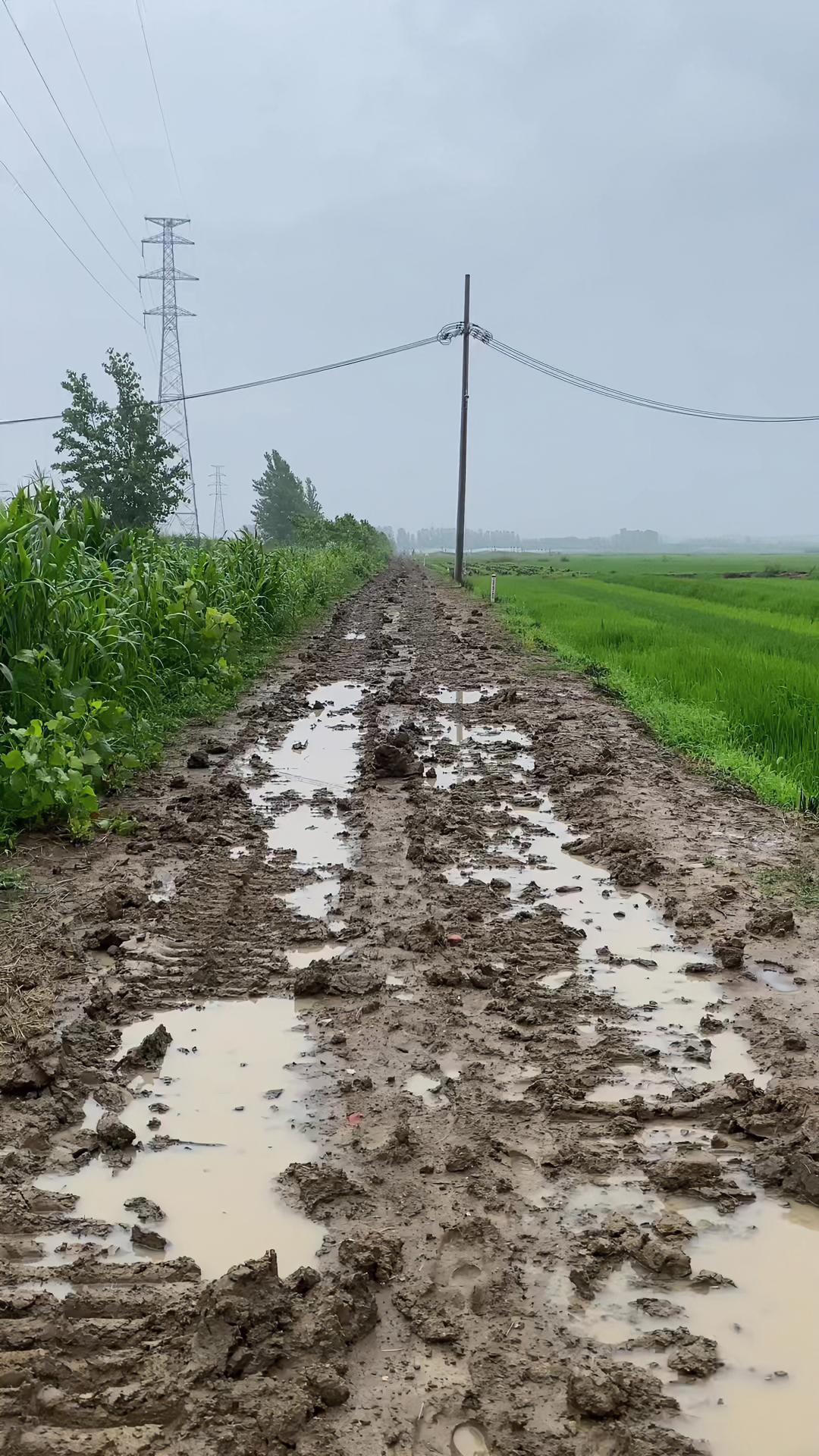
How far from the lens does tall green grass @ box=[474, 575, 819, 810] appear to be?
24.2ft

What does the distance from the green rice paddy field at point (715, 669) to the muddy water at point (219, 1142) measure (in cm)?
407

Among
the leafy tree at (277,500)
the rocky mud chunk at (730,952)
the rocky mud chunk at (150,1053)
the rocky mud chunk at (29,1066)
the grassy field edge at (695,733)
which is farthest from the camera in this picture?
the leafy tree at (277,500)

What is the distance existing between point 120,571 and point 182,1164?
23.3ft

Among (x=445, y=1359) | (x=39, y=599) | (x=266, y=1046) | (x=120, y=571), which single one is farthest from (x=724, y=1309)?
(x=120, y=571)

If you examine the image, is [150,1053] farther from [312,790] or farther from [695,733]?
[695,733]

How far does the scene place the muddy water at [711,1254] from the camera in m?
2.05

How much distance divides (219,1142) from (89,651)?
485 centimetres

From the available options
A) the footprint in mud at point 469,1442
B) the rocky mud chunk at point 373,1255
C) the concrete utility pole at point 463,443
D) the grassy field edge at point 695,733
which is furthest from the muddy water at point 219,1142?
the concrete utility pole at point 463,443

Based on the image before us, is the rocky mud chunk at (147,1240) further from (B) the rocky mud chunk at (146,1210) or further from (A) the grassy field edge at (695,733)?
(A) the grassy field edge at (695,733)

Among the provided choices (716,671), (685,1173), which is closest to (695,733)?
(716,671)

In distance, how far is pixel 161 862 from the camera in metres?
5.29

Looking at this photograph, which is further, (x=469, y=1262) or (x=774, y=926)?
(x=774, y=926)

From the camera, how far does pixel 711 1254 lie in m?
2.49

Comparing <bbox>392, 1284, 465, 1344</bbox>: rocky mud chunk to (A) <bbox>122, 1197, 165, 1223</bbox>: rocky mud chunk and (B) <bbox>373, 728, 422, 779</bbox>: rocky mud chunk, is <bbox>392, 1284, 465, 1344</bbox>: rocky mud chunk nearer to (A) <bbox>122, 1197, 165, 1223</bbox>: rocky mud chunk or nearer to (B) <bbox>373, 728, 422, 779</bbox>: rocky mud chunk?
(A) <bbox>122, 1197, 165, 1223</bbox>: rocky mud chunk
